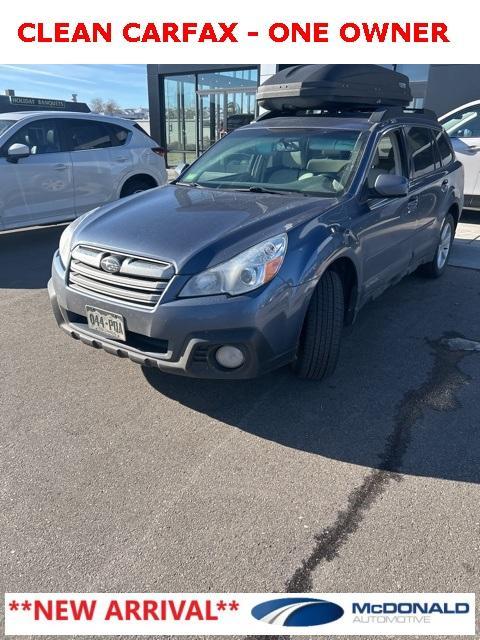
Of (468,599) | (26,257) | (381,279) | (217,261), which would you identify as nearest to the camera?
(468,599)

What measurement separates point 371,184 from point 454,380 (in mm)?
1496

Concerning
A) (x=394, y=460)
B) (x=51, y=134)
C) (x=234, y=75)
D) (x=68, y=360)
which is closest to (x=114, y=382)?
(x=68, y=360)

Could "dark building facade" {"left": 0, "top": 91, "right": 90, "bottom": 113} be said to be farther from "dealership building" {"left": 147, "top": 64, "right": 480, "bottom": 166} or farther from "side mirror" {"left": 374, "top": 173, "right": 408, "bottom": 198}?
"side mirror" {"left": 374, "top": 173, "right": 408, "bottom": 198}

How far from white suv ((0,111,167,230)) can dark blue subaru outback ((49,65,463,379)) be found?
3.35 meters

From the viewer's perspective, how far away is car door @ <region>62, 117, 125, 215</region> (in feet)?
23.7

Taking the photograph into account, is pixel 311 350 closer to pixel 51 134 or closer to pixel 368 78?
pixel 368 78

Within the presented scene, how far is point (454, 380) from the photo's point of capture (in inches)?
136

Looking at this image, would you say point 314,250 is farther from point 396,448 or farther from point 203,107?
point 203,107

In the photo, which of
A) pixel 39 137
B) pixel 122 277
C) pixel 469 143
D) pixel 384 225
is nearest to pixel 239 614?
pixel 122 277

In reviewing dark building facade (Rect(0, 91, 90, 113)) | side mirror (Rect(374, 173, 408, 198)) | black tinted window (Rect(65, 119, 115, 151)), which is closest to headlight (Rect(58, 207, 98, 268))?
side mirror (Rect(374, 173, 408, 198))

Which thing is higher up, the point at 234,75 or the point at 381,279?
the point at 234,75

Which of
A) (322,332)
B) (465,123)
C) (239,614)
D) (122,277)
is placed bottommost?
(239,614)

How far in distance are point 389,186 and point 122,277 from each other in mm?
1912

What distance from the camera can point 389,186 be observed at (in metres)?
3.44
